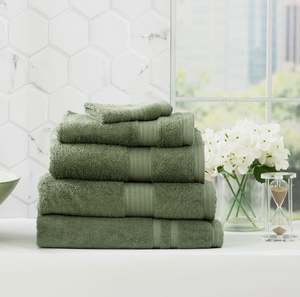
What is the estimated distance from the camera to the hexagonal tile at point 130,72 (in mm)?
1316

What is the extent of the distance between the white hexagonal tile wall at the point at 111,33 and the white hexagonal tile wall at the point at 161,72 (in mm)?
103

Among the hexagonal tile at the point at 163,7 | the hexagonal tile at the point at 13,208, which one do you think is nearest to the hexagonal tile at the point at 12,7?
the hexagonal tile at the point at 163,7

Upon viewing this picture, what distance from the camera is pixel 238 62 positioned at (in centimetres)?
140

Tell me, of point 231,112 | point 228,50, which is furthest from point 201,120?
point 228,50

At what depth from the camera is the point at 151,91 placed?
1.33m

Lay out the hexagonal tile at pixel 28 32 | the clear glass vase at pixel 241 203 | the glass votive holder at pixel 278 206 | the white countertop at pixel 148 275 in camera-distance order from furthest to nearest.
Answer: the hexagonal tile at pixel 28 32, the clear glass vase at pixel 241 203, the glass votive holder at pixel 278 206, the white countertop at pixel 148 275

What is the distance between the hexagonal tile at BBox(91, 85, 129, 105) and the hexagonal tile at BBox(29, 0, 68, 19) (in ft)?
0.86

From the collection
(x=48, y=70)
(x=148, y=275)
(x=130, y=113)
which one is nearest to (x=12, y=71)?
(x=48, y=70)

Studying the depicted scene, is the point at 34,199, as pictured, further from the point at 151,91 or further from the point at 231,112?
the point at 231,112

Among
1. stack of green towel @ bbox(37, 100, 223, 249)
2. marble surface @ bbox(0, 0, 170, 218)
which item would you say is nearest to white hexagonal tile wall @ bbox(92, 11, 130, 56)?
marble surface @ bbox(0, 0, 170, 218)

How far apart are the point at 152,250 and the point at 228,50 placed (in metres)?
0.75

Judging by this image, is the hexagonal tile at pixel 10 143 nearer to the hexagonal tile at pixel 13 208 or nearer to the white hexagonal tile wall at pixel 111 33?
the hexagonal tile at pixel 13 208

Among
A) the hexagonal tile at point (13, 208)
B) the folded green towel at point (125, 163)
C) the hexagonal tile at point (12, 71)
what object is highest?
the hexagonal tile at point (12, 71)

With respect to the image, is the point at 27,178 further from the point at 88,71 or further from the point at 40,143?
the point at 88,71
